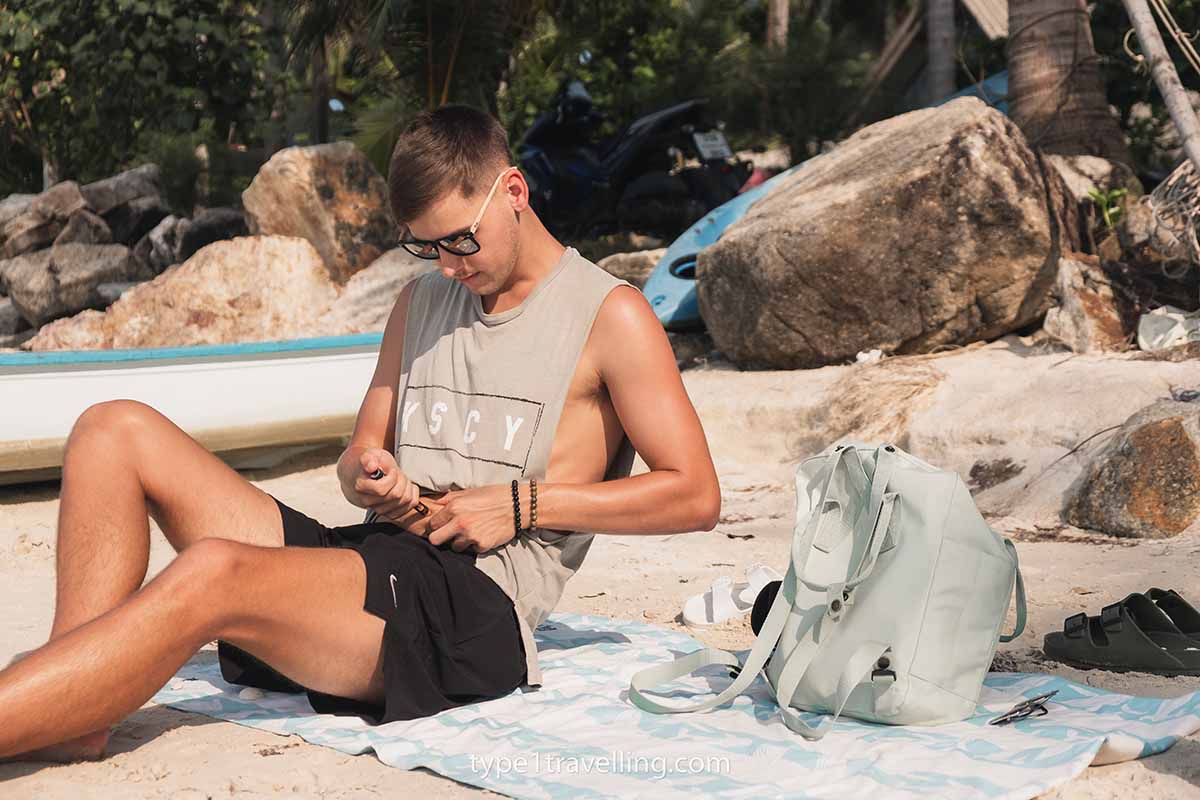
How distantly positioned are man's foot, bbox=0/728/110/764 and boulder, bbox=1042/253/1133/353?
17.9 ft

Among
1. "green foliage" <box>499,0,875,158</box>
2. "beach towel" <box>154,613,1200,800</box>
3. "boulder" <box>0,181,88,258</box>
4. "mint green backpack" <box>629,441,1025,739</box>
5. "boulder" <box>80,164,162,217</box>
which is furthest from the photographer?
"green foliage" <box>499,0,875,158</box>

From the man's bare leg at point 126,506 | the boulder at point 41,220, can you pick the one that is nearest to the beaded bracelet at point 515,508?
the man's bare leg at point 126,506

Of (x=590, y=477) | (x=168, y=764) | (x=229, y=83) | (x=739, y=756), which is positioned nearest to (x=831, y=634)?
(x=739, y=756)

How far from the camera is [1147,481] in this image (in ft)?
15.6

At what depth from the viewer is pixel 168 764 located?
2.60 metres

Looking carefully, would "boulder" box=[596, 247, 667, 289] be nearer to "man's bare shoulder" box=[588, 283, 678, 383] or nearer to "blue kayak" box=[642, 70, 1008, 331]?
"blue kayak" box=[642, 70, 1008, 331]

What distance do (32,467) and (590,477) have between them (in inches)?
166

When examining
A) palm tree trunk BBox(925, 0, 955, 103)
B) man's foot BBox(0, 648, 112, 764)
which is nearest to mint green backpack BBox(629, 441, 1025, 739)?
man's foot BBox(0, 648, 112, 764)

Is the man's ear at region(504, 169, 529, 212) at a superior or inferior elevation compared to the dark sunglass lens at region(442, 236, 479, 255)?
superior

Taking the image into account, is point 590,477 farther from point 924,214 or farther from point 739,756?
point 924,214

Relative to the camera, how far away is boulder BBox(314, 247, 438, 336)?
32.4 ft

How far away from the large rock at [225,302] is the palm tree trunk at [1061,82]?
561 centimetres

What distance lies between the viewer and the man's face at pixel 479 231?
9.27ft

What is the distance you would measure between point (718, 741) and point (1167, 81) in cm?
474
